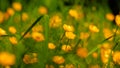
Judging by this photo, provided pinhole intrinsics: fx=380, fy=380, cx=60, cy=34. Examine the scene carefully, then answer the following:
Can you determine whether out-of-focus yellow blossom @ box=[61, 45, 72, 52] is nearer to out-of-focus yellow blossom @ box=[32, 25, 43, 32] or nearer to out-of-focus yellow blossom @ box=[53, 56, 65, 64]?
out-of-focus yellow blossom @ box=[53, 56, 65, 64]

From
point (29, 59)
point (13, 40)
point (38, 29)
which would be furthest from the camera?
point (38, 29)

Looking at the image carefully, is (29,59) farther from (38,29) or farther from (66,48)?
(38,29)

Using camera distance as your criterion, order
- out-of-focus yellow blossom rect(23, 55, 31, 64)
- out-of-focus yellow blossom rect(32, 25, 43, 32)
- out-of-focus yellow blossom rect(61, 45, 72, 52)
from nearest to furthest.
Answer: out-of-focus yellow blossom rect(23, 55, 31, 64) → out-of-focus yellow blossom rect(61, 45, 72, 52) → out-of-focus yellow blossom rect(32, 25, 43, 32)

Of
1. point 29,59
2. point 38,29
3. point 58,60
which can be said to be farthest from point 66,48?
point 38,29

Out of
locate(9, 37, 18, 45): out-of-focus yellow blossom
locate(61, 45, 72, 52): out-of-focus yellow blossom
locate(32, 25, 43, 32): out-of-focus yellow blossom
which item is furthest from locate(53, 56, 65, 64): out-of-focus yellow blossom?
locate(32, 25, 43, 32): out-of-focus yellow blossom

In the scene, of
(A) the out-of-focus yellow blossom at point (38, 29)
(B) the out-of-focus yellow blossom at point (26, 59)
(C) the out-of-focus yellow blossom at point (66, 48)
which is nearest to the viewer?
(B) the out-of-focus yellow blossom at point (26, 59)

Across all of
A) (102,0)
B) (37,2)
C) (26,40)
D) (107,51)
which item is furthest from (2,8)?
(107,51)

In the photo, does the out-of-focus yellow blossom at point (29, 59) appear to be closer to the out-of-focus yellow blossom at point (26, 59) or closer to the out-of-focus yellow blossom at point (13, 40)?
the out-of-focus yellow blossom at point (26, 59)

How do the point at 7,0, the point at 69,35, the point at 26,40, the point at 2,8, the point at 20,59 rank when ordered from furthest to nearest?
the point at 7,0
the point at 2,8
the point at 26,40
the point at 69,35
the point at 20,59

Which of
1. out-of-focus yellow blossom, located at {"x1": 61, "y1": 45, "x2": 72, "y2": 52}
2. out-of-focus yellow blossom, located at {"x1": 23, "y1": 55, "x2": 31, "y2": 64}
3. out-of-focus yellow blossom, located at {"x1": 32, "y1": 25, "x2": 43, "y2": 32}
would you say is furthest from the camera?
out-of-focus yellow blossom, located at {"x1": 32, "y1": 25, "x2": 43, "y2": 32}

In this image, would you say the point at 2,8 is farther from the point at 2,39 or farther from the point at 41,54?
the point at 41,54

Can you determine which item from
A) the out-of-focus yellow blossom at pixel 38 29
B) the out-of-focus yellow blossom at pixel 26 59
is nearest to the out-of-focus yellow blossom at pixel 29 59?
the out-of-focus yellow blossom at pixel 26 59
